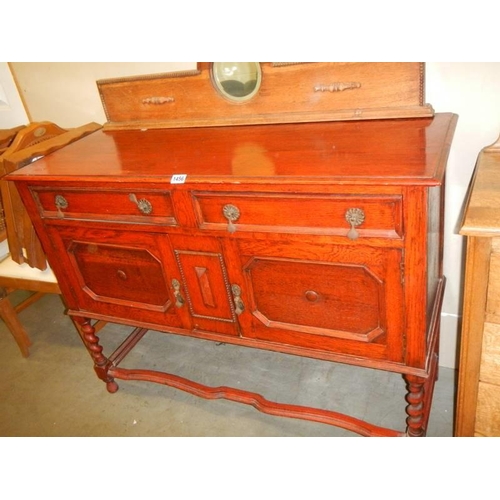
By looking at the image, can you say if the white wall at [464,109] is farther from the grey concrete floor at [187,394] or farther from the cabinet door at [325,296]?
the grey concrete floor at [187,394]

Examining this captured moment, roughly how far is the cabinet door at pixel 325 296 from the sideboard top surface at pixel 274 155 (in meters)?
→ 0.23

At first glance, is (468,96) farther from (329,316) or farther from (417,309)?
(329,316)

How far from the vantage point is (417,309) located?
1.26 m

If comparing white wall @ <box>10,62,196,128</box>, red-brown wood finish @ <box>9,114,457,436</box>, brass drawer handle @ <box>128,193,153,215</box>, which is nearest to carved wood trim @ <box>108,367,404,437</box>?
red-brown wood finish @ <box>9,114,457,436</box>

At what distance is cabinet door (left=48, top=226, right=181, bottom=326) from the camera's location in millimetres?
1604

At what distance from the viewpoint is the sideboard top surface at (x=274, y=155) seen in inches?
45.7

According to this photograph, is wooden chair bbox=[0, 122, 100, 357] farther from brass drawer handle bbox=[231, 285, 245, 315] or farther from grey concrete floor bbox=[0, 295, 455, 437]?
brass drawer handle bbox=[231, 285, 245, 315]

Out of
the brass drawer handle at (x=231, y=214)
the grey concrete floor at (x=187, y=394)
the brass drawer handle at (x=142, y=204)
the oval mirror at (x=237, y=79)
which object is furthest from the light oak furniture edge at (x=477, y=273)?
the brass drawer handle at (x=142, y=204)

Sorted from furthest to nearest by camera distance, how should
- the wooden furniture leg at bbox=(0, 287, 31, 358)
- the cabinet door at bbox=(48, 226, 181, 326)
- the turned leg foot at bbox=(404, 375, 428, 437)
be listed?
the wooden furniture leg at bbox=(0, 287, 31, 358), the cabinet door at bbox=(48, 226, 181, 326), the turned leg foot at bbox=(404, 375, 428, 437)

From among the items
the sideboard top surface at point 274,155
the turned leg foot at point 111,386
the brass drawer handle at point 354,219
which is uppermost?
the sideboard top surface at point 274,155

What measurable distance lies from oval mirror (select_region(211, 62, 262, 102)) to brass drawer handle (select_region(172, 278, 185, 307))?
0.76m

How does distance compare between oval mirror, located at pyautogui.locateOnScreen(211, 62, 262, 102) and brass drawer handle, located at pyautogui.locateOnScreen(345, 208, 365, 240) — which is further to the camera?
oval mirror, located at pyautogui.locateOnScreen(211, 62, 262, 102)
